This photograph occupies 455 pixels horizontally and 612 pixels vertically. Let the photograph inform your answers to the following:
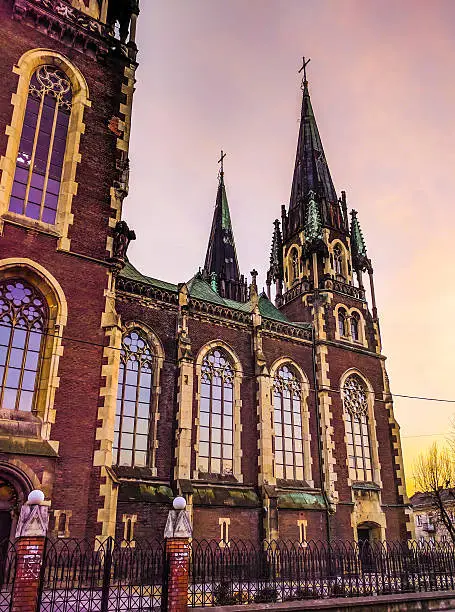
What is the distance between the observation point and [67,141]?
20.2 m

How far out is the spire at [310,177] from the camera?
1439 inches

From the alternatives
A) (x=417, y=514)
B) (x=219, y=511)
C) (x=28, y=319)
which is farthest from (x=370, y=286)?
(x=417, y=514)

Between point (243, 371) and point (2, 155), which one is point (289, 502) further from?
point (2, 155)

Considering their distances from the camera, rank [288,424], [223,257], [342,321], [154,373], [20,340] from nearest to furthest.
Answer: [20,340], [154,373], [288,424], [342,321], [223,257]

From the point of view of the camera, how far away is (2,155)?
710 inches

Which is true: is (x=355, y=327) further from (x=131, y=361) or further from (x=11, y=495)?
(x=11, y=495)

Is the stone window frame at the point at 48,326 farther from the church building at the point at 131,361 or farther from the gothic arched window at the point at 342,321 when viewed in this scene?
the gothic arched window at the point at 342,321

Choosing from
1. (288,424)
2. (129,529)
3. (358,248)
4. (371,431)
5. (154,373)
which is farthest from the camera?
(358,248)

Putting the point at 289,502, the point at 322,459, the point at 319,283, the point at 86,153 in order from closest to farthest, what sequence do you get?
the point at 86,153, the point at 289,502, the point at 322,459, the point at 319,283

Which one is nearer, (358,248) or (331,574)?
(331,574)

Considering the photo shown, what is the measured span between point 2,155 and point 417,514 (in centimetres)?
7630

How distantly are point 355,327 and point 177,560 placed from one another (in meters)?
24.0

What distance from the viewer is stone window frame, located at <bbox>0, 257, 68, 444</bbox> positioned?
1642 cm

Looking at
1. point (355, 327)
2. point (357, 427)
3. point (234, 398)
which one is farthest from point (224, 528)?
point (355, 327)
